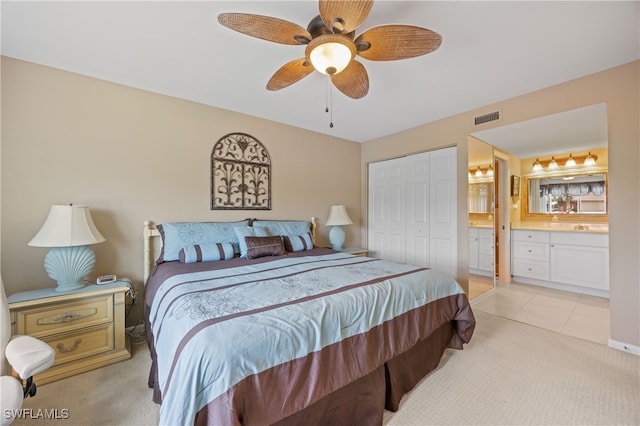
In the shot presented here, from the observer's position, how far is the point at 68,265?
2.05 m

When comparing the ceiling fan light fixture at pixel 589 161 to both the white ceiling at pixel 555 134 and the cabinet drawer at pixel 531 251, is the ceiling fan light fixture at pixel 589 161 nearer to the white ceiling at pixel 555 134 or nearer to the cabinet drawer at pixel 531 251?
the white ceiling at pixel 555 134

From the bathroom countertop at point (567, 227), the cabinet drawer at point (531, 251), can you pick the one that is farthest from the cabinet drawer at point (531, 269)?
the bathroom countertop at point (567, 227)

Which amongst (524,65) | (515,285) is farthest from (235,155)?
(515,285)

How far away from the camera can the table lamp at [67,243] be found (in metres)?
1.98

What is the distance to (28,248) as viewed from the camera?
2189mm

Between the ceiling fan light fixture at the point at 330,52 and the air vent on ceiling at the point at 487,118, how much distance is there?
2.33 meters

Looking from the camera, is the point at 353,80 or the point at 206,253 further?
the point at 206,253

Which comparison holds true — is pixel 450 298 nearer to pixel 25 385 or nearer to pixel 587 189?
pixel 25 385

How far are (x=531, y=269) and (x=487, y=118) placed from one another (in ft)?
9.14

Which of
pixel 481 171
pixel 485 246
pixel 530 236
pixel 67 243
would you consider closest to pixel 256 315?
pixel 67 243

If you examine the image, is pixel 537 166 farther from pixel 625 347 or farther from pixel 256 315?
pixel 256 315

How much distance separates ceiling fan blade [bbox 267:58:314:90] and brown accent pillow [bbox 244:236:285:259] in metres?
1.52

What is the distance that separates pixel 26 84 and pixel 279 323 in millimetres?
2962

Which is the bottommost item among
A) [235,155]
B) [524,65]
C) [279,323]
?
[279,323]
